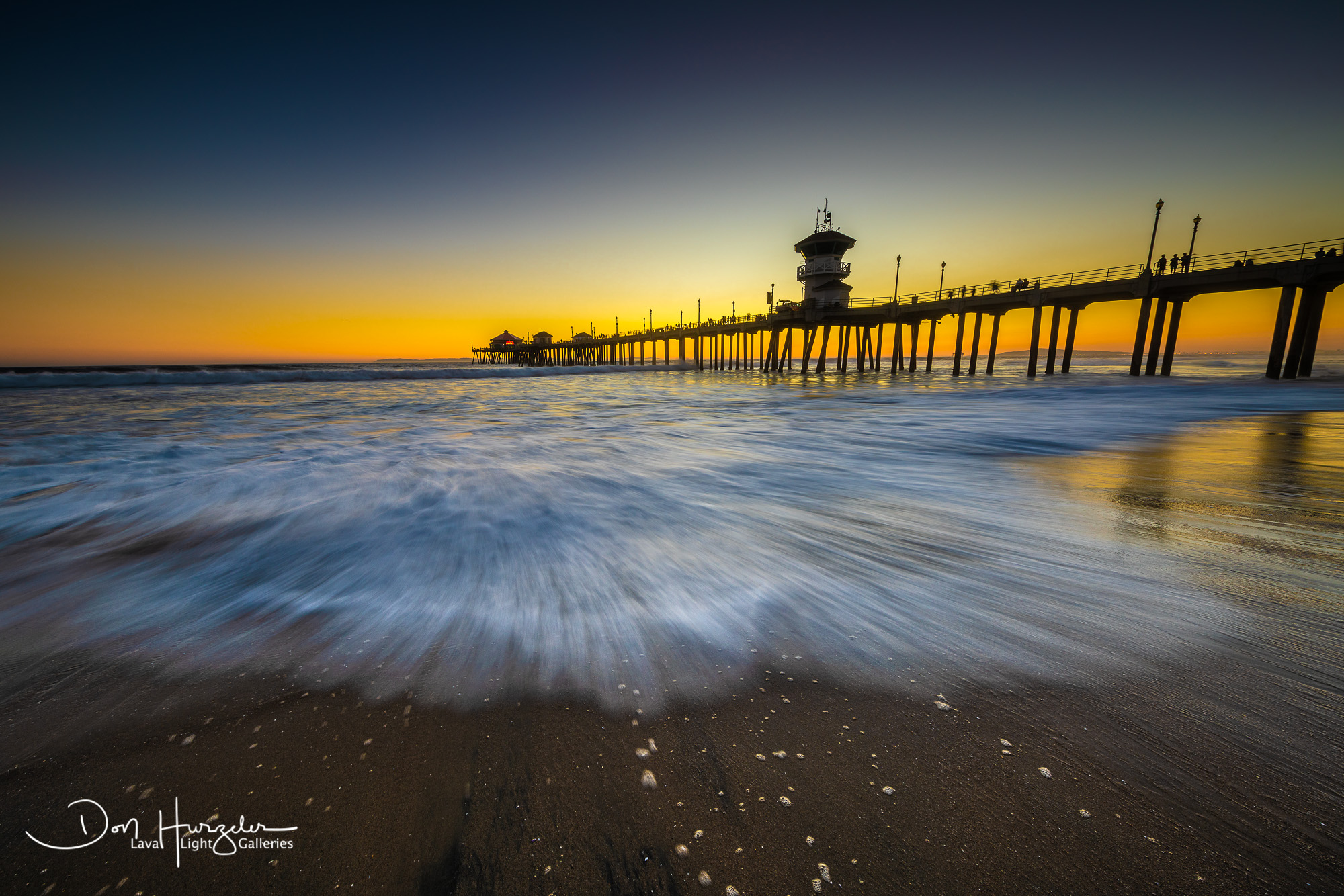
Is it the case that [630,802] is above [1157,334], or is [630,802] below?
below

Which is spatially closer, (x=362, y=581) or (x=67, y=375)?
(x=362, y=581)

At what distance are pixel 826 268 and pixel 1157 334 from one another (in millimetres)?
23685

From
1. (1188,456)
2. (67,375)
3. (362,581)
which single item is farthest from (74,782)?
(67,375)

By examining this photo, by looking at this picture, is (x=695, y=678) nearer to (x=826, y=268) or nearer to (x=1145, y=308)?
(x=1145, y=308)

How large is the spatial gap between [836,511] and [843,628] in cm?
223

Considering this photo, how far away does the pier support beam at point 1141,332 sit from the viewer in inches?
954

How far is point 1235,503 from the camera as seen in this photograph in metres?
4.23

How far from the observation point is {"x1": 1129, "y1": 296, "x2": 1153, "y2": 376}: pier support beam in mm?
24234

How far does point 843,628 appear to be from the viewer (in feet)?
7.79

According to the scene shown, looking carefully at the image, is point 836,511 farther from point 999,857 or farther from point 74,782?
point 74,782

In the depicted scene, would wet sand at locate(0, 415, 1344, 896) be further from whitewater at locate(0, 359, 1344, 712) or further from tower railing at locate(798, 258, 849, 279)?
tower railing at locate(798, 258, 849, 279)

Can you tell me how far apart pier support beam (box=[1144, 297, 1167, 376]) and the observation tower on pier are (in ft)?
66.8

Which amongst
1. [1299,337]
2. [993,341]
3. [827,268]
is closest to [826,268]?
[827,268]

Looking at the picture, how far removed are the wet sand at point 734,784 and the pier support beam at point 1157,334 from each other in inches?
1265
